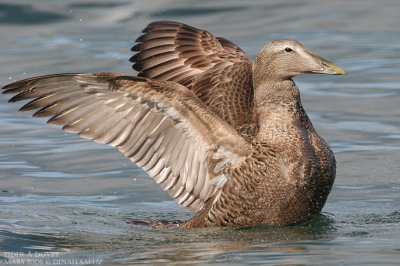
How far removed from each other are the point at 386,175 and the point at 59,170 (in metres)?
3.15

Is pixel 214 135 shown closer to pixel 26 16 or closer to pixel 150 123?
pixel 150 123

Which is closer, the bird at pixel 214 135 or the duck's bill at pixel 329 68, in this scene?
the bird at pixel 214 135

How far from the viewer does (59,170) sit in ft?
38.8

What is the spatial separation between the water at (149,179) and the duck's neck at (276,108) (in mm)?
717

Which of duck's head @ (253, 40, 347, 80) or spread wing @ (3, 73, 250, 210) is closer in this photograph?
spread wing @ (3, 73, 250, 210)

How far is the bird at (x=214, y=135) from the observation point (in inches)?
341

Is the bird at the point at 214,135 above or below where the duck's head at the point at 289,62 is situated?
below

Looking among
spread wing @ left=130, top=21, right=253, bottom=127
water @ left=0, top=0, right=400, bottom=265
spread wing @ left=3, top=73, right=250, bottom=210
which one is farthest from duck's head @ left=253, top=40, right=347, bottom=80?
water @ left=0, top=0, right=400, bottom=265

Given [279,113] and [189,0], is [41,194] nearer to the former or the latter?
[279,113]

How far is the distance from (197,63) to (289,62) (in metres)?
1.65

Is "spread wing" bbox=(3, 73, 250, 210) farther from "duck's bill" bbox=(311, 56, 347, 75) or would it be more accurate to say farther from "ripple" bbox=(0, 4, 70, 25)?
"ripple" bbox=(0, 4, 70, 25)

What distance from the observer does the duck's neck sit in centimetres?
880

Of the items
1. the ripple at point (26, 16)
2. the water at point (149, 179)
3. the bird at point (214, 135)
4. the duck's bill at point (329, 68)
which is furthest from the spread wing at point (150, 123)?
the ripple at point (26, 16)

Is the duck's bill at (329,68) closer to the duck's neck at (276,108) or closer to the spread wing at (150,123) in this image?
the duck's neck at (276,108)
